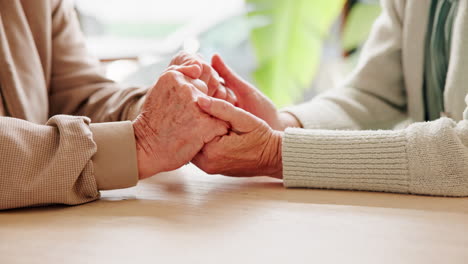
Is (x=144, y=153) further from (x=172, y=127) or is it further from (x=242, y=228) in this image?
(x=242, y=228)

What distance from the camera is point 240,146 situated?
0.89 metres

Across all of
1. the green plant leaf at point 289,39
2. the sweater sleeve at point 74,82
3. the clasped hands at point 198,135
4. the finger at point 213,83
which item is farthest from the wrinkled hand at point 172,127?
the green plant leaf at point 289,39

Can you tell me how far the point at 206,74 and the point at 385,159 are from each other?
1.27ft

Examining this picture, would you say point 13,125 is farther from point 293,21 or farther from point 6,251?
point 293,21

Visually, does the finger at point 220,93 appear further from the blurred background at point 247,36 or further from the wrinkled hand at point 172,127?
the blurred background at point 247,36

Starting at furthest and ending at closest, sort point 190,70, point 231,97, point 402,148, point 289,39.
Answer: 1. point 289,39
2. point 231,97
3. point 190,70
4. point 402,148

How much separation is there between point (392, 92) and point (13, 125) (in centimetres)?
84

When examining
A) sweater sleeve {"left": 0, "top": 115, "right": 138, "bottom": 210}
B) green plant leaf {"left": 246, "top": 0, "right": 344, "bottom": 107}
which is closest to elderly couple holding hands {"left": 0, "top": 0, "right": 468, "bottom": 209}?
sweater sleeve {"left": 0, "top": 115, "right": 138, "bottom": 210}

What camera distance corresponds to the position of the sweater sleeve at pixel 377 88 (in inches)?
46.2

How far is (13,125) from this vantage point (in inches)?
30.3

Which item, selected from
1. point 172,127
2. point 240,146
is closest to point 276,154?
point 240,146

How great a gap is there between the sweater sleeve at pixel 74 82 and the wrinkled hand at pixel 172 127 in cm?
24

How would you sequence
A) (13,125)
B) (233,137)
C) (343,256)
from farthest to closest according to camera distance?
1. (233,137)
2. (13,125)
3. (343,256)

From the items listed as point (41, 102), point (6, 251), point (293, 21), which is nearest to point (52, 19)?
point (41, 102)
